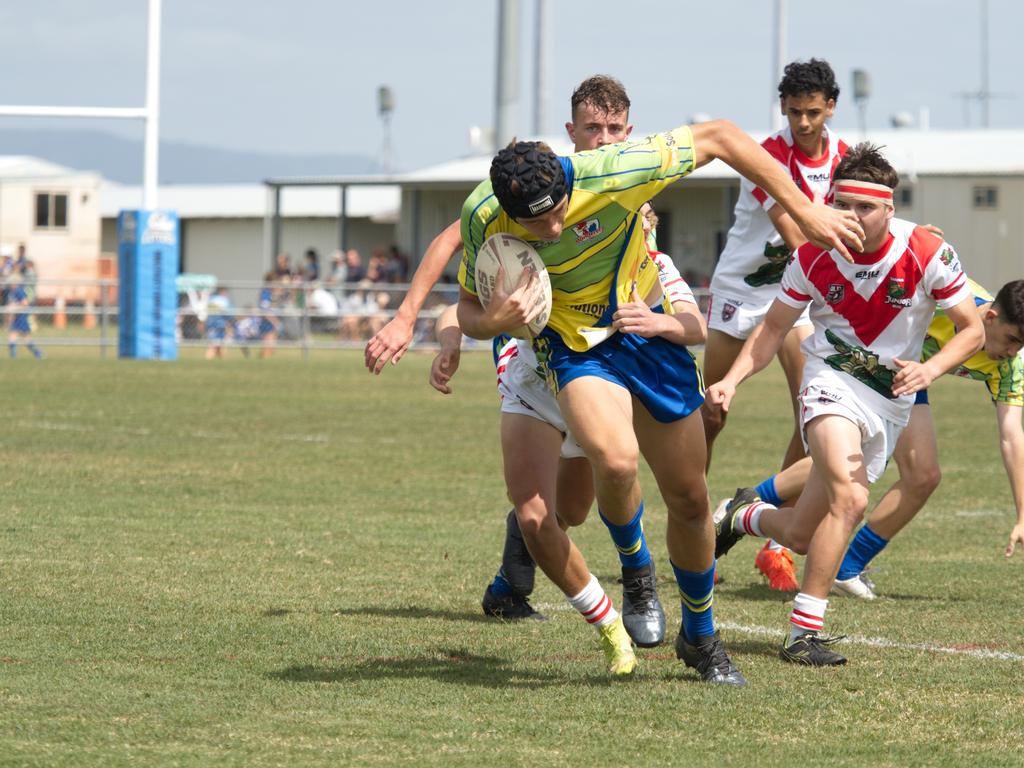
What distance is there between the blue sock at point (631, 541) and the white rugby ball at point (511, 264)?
872 mm

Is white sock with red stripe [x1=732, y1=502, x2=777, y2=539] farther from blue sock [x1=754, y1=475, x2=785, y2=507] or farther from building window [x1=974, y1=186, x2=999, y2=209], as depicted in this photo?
building window [x1=974, y1=186, x2=999, y2=209]

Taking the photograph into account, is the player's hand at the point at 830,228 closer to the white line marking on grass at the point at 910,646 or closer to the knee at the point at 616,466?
the knee at the point at 616,466

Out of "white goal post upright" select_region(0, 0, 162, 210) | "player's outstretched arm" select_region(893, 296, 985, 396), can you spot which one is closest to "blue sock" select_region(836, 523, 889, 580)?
"player's outstretched arm" select_region(893, 296, 985, 396)

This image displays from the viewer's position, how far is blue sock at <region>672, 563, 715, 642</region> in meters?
5.79

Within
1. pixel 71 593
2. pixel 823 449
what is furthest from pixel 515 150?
pixel 71 593

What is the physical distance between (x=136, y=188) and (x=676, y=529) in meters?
66.9

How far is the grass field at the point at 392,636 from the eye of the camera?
15.8 feet

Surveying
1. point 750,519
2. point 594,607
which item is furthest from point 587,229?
point 750,519

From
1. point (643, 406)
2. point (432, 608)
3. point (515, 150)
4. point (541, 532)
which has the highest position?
point (515, 150)

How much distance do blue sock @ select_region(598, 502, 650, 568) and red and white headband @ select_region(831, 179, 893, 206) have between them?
1.44 m

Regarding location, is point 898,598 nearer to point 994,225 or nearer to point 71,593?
point 71,593

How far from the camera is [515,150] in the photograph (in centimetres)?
527

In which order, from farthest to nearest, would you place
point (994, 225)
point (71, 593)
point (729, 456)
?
point (994, 225) < point (729, 456) < point (71, 593)

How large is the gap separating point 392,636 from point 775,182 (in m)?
2.30
